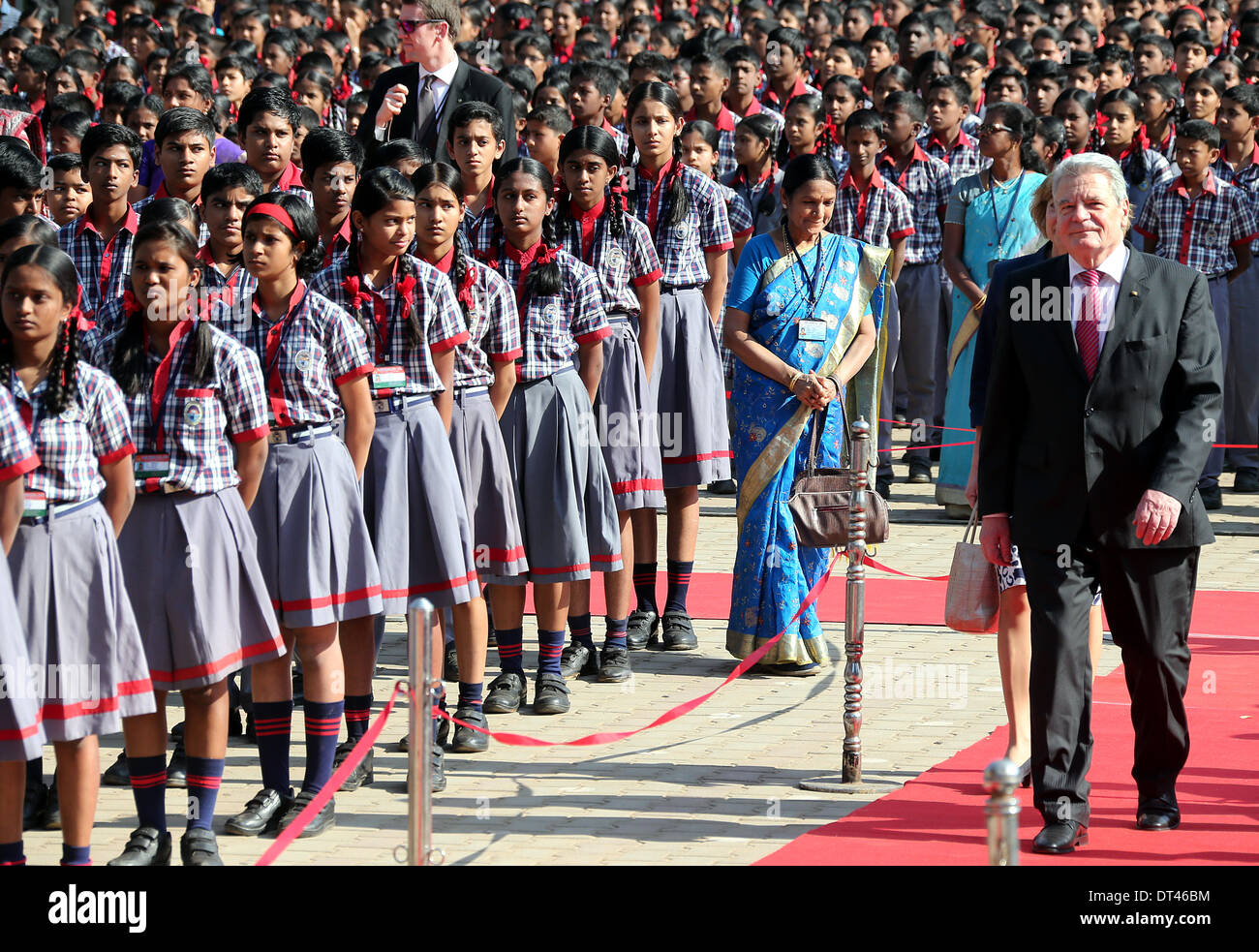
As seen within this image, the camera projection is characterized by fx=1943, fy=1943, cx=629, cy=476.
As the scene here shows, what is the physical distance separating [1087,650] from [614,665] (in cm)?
272

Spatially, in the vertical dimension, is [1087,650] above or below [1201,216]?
below

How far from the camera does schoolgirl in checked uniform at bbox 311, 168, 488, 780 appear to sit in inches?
258

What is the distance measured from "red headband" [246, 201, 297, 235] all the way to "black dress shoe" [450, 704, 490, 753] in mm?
1882

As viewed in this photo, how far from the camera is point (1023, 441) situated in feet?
19.5

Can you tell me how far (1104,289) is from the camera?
5.83 m

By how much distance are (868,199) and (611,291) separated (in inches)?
152

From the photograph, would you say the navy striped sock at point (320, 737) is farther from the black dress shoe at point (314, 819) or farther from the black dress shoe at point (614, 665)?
the black dress shoe at point (614, 665)

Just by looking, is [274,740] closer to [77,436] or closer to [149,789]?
[149,789]

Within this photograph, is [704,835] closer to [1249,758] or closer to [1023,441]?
[1023,441]

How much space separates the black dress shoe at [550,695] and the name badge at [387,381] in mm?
1469

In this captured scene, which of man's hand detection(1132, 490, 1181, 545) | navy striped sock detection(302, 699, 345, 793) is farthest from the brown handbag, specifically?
navy striped sock detection(302, 699, 345, 793)

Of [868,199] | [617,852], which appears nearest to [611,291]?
[617,852]

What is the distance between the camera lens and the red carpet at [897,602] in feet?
29.7

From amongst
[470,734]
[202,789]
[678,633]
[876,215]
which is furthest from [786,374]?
[876,215]
